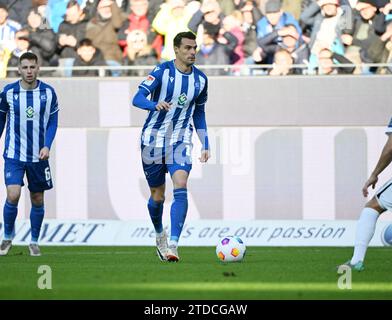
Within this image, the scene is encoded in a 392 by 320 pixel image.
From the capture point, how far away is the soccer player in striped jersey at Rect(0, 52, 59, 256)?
12180 millimetres

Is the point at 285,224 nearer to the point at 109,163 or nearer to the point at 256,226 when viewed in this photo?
the point at 256,226

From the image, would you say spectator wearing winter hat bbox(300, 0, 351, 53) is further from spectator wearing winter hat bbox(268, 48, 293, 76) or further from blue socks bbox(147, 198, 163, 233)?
blue socks bbox(147, 198, 163, 233)

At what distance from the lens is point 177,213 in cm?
1091

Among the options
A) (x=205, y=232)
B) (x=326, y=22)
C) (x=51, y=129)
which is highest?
(x=326, y=22)

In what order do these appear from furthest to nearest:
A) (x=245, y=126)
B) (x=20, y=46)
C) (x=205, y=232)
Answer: (x=20, y=46) → (x=245, y=126) → (x=205, y=232)

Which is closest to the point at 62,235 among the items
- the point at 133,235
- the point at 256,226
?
the point at 133,235

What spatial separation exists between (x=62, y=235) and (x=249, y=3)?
16.3 feet

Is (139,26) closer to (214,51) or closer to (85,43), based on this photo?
(85,43)

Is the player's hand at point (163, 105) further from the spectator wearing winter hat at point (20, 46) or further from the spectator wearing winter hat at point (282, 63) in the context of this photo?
the spectator wearing winter hat at point (20, 46)

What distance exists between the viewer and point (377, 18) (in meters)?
17.4

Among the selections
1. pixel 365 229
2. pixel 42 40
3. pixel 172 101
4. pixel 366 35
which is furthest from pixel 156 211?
pixel 42 40

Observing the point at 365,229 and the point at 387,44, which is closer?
the point at 365,229

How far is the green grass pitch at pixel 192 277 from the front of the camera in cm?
793

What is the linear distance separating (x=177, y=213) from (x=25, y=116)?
250 cm
